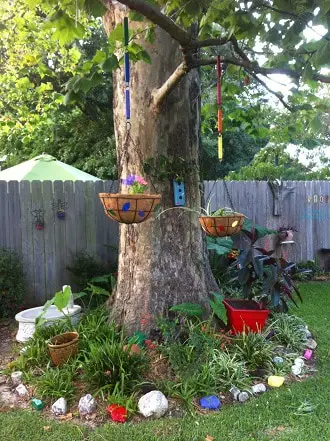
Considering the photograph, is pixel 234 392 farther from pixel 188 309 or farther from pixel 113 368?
pixel 113 368

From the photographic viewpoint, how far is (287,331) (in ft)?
13.1

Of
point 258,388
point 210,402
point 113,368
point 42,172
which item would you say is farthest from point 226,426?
point 42,172

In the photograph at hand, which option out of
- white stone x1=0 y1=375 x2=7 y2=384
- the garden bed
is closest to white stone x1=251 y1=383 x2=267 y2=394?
the garden bed

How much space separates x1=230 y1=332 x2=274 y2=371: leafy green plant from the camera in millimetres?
3461

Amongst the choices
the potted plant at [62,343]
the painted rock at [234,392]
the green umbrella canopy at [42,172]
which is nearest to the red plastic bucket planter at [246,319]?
the painted rock at [234,392]

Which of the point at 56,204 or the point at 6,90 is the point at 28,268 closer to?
the point at 56,204

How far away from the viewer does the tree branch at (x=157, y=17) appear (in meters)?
2.36

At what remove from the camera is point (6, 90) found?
8.48 meters

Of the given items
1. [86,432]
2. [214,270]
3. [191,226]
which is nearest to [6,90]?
[214,270]

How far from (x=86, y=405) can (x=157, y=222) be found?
1619 mm

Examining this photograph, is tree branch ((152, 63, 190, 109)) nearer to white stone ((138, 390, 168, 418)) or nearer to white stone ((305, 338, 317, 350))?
white stone ((138, 390, 168, 418))

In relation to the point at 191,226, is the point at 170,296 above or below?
below

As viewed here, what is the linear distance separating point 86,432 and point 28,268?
302cm

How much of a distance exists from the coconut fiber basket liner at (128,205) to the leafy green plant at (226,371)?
1.30 meters
